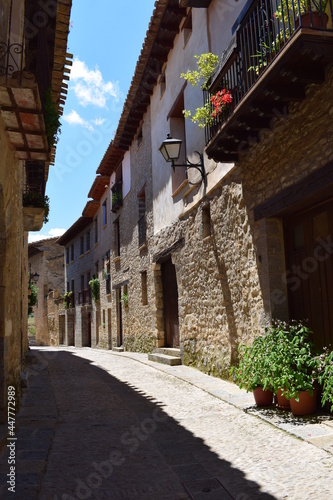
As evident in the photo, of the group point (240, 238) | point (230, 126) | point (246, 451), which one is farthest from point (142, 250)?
point (246, 451)

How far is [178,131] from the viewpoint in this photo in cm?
1055

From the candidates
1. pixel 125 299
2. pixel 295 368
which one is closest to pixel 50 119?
pixel 295 368

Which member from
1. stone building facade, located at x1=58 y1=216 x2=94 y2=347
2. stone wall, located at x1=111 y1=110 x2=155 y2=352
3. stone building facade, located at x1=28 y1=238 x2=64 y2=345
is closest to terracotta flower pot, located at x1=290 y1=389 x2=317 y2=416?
stone wall, located at x1=111 y1=110 x2=155 y2=352

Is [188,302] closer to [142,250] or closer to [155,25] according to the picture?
[142,250]

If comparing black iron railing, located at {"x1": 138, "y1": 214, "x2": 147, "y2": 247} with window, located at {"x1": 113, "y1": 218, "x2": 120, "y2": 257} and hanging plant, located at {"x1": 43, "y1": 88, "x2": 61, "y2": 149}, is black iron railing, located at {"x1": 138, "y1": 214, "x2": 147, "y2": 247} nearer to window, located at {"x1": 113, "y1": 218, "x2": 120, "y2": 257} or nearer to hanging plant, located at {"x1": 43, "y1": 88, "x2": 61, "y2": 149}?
window, located at {"x1": 113, "y1": 218, "x2": 120, "y2": 257}

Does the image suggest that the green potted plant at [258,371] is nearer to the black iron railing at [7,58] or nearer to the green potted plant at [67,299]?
the black iron railing at [7,58]

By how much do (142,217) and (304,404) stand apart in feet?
31.1

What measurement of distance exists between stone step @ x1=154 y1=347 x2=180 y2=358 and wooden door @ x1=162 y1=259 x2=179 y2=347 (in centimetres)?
25

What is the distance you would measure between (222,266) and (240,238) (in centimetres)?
90

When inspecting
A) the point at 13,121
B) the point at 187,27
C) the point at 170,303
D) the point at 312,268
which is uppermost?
the point at 187,27

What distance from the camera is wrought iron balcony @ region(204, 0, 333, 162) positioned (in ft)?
13.4

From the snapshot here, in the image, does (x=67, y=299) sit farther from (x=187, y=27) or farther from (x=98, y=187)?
(x=187, y=27)

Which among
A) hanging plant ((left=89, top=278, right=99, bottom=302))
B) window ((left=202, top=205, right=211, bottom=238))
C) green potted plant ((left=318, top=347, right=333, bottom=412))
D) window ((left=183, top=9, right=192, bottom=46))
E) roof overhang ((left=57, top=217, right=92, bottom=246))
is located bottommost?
green potted plant ((left=318, top=347, right=333, bottom=412))

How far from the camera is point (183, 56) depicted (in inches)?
380
